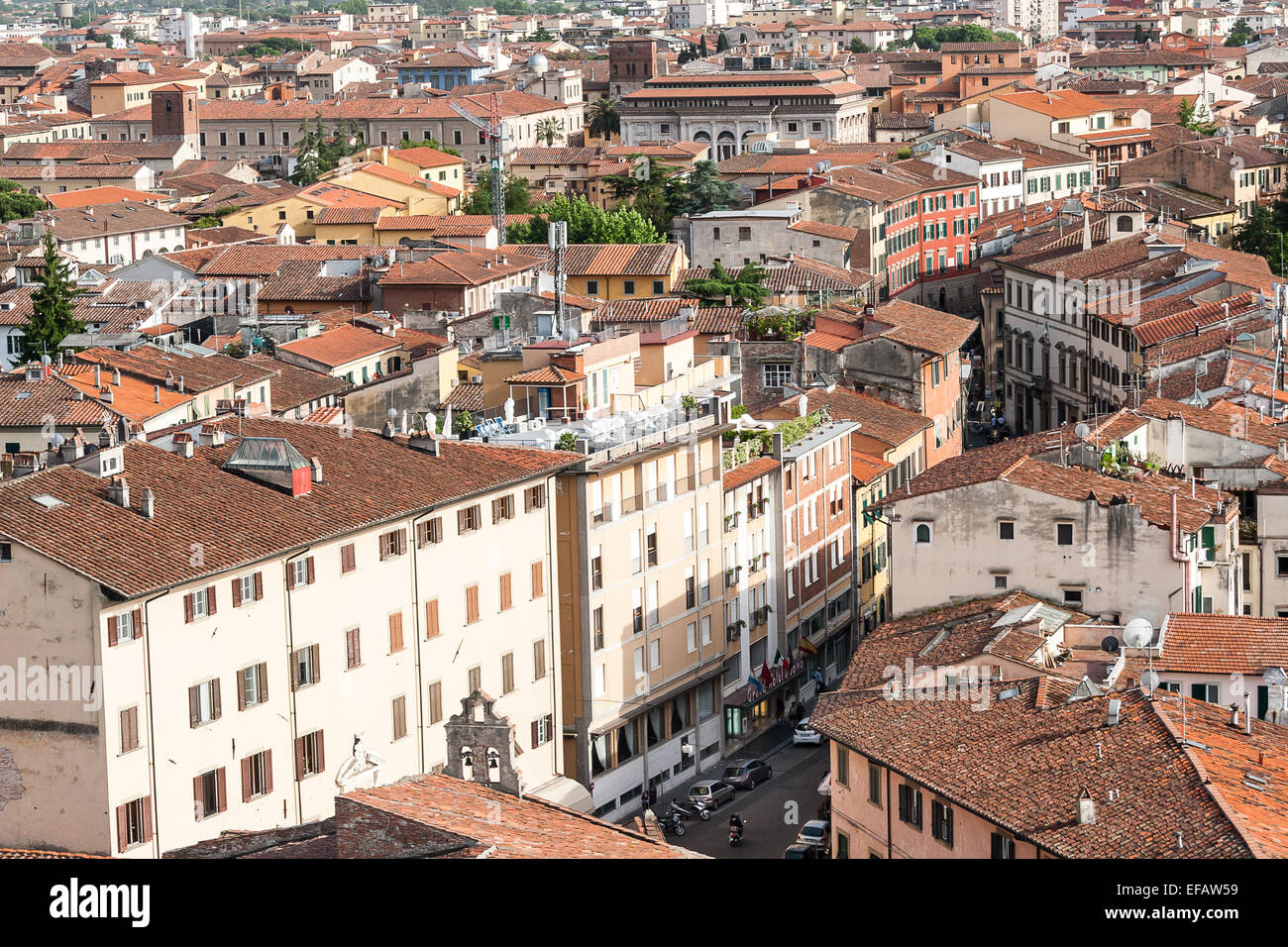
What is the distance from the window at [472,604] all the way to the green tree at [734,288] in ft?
84.0

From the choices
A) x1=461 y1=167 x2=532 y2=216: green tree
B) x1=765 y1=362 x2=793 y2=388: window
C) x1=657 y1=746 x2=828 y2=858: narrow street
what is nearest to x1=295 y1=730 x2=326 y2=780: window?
x1=657 y1=746 x2=828 y2=858: narrow street

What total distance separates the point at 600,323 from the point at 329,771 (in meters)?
23.4

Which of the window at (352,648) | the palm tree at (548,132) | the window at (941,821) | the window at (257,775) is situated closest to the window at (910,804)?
the window at (941,821)

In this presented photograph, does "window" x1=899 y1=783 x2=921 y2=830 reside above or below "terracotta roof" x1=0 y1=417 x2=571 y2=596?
below

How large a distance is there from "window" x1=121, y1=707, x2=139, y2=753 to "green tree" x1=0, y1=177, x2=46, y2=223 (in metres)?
67.8

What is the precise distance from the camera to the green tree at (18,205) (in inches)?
3597

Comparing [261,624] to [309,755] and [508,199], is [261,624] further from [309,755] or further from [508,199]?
[508,199]

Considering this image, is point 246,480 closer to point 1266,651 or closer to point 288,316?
point 1266,651

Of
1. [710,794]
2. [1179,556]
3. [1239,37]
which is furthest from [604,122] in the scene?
[1179,556]

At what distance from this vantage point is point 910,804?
75.8ft

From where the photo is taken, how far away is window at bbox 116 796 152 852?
24828mm

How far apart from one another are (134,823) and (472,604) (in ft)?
24.5

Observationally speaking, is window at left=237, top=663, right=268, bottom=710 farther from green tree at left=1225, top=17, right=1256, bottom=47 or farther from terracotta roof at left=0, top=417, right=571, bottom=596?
green tree at left=1225, top=17, right=1256, bottom=47
